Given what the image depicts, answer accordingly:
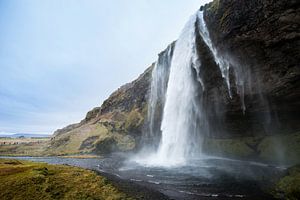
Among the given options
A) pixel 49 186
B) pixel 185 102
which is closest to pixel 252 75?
pixel 185 102

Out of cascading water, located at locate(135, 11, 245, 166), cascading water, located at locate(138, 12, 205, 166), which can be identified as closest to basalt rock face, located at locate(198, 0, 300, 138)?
cascading water, located at locate(135, 11, 245, 166)

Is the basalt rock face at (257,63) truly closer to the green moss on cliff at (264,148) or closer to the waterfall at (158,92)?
the green moss on cliff at (264,148)

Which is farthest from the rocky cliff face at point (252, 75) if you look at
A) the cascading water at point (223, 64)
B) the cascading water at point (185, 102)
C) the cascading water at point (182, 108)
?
the cascading water at point (182, 108)

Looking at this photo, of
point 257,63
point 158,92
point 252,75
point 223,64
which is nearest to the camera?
point 257,63

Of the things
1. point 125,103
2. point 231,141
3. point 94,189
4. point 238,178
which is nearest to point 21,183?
point 94,189

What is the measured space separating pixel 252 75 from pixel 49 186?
36.3m

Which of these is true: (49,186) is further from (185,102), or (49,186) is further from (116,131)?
(116,131)

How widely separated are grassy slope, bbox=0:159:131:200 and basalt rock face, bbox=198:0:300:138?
3165 centimetres

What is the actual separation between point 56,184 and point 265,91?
116ft

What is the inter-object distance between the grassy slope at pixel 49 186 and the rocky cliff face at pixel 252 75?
31.7m

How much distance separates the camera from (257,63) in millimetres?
40469

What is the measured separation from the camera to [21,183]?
18281 mm

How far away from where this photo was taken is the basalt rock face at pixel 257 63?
3541cm

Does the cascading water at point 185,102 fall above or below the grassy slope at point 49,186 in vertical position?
above
